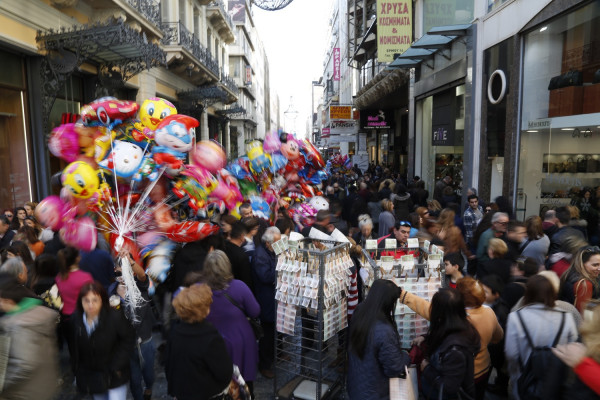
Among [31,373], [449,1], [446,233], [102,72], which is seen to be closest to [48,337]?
[31,373]

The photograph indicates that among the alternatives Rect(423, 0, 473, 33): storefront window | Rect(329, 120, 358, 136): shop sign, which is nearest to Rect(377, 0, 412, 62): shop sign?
Rect(423, 0, 473, 33): storefront window

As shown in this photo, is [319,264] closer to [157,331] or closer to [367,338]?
[367,338]

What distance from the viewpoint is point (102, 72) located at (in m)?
11.1

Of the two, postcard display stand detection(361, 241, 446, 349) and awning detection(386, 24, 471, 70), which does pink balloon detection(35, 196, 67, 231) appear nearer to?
postcard display stand detection(361, 241, 446, 349)

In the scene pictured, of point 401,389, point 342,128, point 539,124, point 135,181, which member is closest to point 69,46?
point 135,181

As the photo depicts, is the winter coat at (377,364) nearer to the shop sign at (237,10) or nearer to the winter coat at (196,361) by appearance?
the winter coat at (196,361)

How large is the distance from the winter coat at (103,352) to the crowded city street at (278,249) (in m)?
0.02

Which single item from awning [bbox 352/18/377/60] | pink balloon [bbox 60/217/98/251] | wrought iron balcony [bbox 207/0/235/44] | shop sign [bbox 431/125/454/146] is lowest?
pink balloon [bbox 60/217/98/251]

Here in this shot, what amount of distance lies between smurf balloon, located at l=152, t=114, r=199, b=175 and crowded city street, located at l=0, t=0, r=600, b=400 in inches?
0.9

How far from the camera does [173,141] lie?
4.55 meters

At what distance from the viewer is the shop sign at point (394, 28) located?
44.5ft

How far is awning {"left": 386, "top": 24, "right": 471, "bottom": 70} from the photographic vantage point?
1133cm

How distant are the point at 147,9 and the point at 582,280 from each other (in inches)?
543

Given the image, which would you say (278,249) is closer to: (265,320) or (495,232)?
(265,320)
